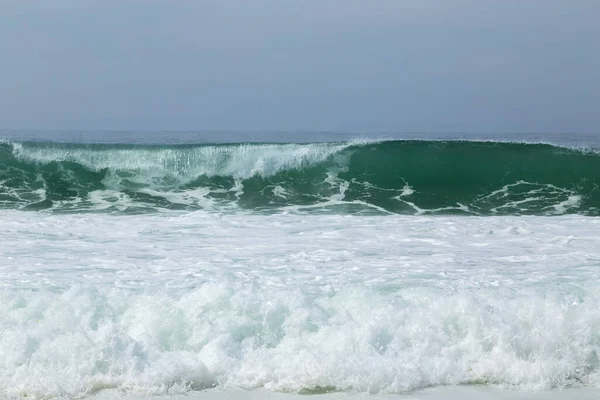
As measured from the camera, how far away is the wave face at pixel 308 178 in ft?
36.7

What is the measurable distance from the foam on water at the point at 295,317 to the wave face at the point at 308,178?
12.9ft

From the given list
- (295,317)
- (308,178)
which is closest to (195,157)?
(308,178)

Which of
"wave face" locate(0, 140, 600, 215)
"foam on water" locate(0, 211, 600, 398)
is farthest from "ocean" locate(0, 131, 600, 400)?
"wave face" locate(0, 140, 600, 215)

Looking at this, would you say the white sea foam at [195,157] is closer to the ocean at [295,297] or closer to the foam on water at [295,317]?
the ocean at [295,297]

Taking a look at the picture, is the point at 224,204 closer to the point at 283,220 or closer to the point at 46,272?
the point at 283,220

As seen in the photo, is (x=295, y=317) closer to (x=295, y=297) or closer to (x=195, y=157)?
(x=295, y=297)

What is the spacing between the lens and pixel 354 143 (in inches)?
597

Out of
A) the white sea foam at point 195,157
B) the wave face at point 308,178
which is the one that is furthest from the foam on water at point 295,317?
the white sea foam at point 195,157

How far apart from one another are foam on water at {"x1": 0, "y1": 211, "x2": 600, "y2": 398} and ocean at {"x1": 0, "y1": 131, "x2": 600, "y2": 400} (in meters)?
0.01

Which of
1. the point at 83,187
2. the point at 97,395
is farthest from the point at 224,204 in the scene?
the point at 97,395

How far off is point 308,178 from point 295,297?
886 cm

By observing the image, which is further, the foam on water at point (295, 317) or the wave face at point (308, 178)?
the wave face at point (308, 178)

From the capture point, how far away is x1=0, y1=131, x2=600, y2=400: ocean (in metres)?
3.61

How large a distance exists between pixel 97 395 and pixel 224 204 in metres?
7.69
